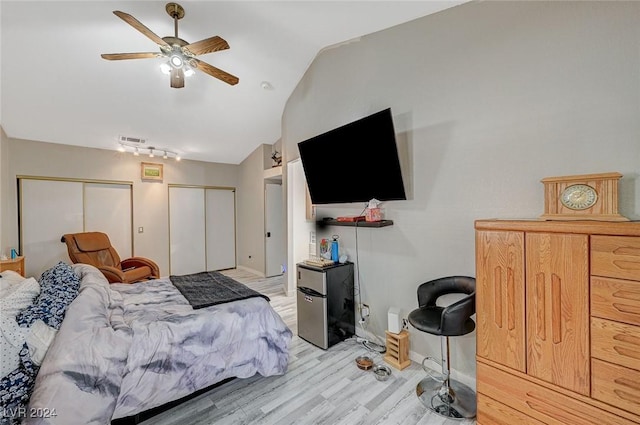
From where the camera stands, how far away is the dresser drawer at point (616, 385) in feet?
3.68

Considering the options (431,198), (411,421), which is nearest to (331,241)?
(431,198)

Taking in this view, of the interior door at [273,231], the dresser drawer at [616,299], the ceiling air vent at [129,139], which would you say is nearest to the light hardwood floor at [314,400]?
the dresser drawer at [616,299]

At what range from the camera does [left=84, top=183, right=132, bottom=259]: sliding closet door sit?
4.50 meters

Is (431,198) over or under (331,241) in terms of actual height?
over

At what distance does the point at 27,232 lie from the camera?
3988 millimetres

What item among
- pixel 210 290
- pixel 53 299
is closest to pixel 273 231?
pixel 210 290

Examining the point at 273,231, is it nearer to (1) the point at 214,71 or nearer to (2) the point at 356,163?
(2) the point at 356,163

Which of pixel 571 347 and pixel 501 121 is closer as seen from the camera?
pixel 571 347

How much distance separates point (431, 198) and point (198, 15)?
2.59m

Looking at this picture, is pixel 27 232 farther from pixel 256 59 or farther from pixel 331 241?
pixel 331 241

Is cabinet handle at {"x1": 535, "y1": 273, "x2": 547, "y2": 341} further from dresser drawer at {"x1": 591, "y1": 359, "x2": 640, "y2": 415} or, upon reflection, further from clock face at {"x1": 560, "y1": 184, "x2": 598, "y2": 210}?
clock face at {"x1": 560, "y1": 184, "x2": 598, "y2": 210}

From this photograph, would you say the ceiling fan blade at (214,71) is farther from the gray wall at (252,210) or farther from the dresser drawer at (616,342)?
the dresser drawer at (616,342)

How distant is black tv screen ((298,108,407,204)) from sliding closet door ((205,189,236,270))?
3.58 meters

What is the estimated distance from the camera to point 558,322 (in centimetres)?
130
